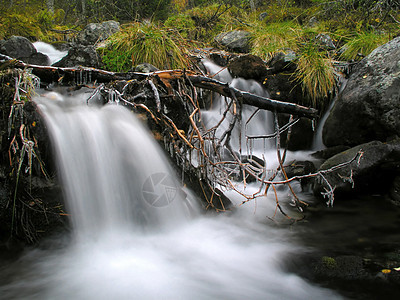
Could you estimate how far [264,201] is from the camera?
374 cm

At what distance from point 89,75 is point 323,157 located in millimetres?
3642

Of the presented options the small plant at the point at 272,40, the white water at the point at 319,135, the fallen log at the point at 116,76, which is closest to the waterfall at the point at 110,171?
the fallen log at the point at 116,76

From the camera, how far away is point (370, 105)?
14.4 feet

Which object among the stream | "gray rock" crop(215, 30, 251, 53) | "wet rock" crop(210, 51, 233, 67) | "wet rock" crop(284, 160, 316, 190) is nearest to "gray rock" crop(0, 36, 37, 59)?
the stream

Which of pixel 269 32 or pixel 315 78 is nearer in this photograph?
pixel 315 78

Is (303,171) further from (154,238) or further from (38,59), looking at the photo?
(38,59)

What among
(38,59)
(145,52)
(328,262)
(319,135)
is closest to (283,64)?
(319,135)

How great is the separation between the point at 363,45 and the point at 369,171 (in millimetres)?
3791

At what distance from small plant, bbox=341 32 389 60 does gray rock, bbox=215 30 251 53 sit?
2487mm

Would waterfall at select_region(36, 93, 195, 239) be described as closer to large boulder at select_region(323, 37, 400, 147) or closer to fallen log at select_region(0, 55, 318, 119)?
fallen log at select_region(0, 55, 318, 119)

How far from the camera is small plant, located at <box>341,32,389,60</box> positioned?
20.5 ft

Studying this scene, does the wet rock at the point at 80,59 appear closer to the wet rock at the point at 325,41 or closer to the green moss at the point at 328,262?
the green moss at the point at 328,262

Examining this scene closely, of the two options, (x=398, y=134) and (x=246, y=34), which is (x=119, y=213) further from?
(x=246, y=34)

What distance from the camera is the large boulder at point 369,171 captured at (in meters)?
3.64
